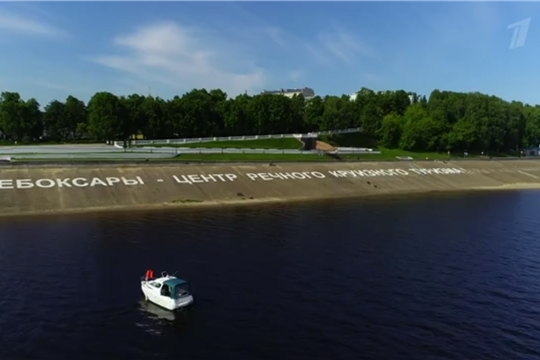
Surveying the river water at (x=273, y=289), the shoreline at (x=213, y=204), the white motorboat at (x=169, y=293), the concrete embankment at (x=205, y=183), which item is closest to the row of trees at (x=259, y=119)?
the concrete embankment at (x=205, y=183)

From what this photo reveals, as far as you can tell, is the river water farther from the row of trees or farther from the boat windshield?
the row of trees

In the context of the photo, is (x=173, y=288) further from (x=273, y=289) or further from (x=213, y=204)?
(x=213, y=204)

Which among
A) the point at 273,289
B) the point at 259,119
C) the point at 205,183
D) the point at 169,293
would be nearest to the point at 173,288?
the point at 169,293

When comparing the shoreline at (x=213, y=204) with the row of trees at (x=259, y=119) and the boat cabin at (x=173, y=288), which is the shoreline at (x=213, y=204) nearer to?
the boat cabin at (x=173, y=288)

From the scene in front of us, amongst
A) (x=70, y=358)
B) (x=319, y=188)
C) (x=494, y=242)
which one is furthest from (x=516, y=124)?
(x=70, y=358)

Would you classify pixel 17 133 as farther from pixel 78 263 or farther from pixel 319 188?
pixel 78 263
